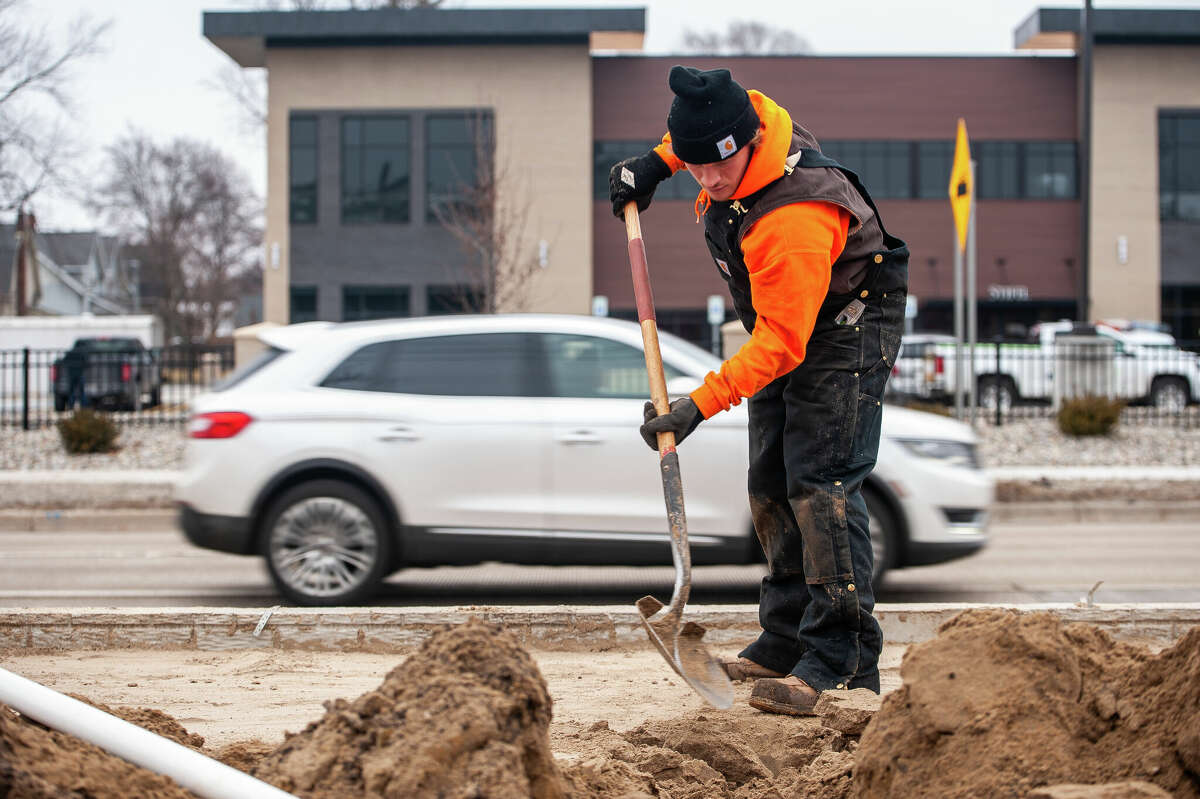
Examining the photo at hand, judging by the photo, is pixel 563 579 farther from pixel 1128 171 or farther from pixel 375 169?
pixel 1128 171

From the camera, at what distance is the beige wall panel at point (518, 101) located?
33.1 metres

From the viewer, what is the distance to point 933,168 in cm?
3506

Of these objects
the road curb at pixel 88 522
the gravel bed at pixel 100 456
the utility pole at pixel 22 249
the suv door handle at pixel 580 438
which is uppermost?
the utility pole at pixel 22 249

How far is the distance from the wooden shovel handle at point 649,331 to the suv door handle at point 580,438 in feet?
8.56

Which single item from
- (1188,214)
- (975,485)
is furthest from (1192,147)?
(975,485)

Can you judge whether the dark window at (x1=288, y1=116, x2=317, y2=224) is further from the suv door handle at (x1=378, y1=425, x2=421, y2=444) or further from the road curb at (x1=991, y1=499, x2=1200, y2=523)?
the suv door handle at (x1=378, y1=425, x2=421, y2=444)

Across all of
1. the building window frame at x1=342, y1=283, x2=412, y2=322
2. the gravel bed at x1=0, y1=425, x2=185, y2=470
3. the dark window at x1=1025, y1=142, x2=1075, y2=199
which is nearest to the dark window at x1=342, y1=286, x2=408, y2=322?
the building window frame at x1=342, y1=283, x2=412, y2=322

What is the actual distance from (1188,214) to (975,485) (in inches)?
1290

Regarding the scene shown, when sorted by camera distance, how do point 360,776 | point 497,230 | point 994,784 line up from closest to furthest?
point 360,776 < point 994,784 < point 497,230

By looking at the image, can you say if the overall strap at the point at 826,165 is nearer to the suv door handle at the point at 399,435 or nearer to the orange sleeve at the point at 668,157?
the orange sleeve at the point at 668,157

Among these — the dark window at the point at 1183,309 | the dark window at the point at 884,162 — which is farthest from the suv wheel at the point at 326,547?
the dark window at the point at 1183,309

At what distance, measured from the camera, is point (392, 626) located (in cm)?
454

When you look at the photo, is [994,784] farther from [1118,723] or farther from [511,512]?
[511,512]

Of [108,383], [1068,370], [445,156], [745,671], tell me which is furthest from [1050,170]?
[745,671]
